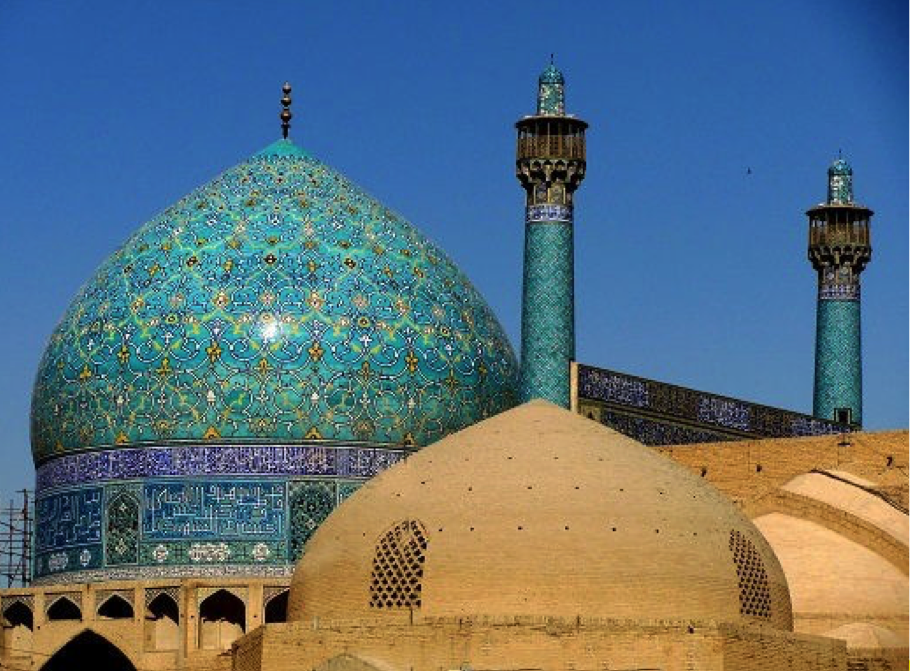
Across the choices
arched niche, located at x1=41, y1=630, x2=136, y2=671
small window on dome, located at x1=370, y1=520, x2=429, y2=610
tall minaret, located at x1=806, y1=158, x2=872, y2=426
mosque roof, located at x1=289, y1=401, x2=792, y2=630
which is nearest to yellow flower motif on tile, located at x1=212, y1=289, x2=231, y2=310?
arched niche, located at x1=41, y1=630, x2=136, y2=671

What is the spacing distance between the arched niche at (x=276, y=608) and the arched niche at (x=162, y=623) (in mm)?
779

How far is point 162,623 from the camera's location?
84.3 feet

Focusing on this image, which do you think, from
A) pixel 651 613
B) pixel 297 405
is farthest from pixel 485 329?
pixel 651 613

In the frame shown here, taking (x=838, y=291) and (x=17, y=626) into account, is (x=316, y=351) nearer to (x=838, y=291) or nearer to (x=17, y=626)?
(x=17, y=626)

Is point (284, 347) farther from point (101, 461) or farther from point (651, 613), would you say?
point (651, 613)

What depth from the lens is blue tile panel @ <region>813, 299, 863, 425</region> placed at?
32.3 m

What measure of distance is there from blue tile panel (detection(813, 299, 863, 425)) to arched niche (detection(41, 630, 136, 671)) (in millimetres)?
9344

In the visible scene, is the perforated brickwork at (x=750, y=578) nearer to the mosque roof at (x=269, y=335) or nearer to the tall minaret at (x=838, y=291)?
the mosque roof at (x=269, y=335)

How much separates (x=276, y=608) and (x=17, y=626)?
2561 mm

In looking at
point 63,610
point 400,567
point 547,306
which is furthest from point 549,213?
point 400,567

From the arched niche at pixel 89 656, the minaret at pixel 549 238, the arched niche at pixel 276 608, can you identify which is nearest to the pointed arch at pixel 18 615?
the arched niche at pixel 89 656

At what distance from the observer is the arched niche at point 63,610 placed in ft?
86.1

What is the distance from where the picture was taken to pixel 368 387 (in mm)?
26766

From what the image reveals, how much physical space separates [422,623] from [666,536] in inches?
74.3
